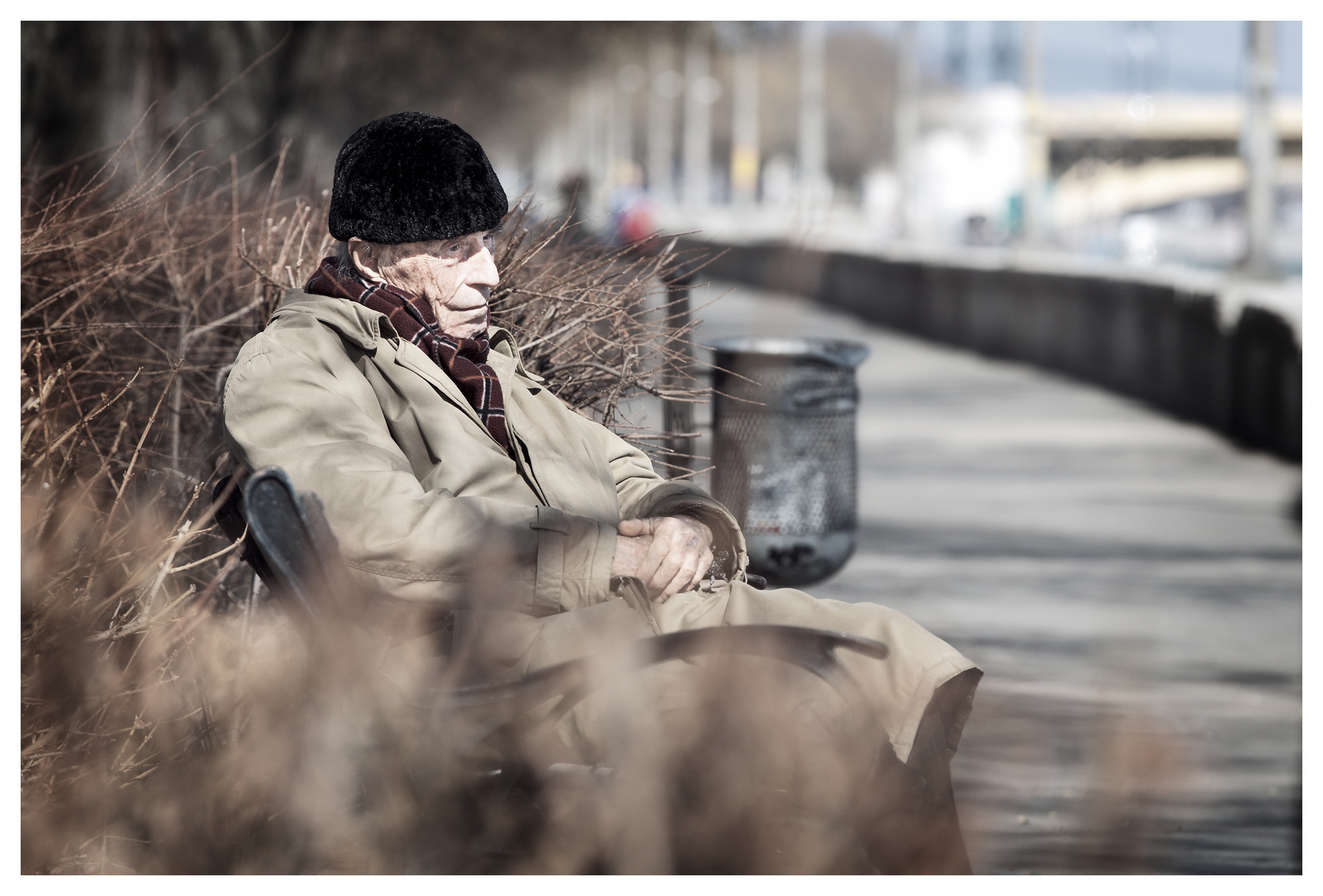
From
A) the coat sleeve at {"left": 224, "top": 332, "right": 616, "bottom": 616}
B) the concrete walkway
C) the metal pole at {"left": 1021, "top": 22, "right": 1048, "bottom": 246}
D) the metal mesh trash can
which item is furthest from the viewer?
the metal pole at {"left": 1021, "top": 22, "right": 1048, "bottom": 246}

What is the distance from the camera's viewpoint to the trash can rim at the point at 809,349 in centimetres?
666

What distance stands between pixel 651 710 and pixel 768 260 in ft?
118

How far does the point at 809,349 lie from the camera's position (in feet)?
22.0

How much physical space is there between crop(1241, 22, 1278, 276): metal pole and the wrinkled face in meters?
12.9

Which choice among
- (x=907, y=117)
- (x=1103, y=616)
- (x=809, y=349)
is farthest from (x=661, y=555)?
(x=907, y=117)

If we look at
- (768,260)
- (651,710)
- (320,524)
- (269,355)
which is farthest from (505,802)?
(768,260)

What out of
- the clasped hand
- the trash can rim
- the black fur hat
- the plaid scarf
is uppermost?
the black fur hat

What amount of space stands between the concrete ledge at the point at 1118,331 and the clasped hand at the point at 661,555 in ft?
5.76

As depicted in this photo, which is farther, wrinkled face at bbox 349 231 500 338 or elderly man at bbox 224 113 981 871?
wrinkled face at bbox 349 231 500 338

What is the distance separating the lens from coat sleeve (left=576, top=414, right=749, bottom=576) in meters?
3.42

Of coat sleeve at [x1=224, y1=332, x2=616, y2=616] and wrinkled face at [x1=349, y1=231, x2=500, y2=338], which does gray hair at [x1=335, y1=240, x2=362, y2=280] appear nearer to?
wrinkled face at [x1=349, y1=231, x2=500, y2=338]

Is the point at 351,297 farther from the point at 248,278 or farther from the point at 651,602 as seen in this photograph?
the point at 248,278

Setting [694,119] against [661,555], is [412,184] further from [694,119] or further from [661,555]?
[694,119]

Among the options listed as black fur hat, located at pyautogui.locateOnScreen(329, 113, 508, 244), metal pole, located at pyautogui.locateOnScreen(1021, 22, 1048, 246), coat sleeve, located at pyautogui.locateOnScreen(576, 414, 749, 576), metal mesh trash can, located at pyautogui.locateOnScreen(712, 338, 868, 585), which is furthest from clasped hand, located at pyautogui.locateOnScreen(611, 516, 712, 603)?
metal pole, located at pyautogui.locateOnScreen(1021, 22, 1048, 246)
